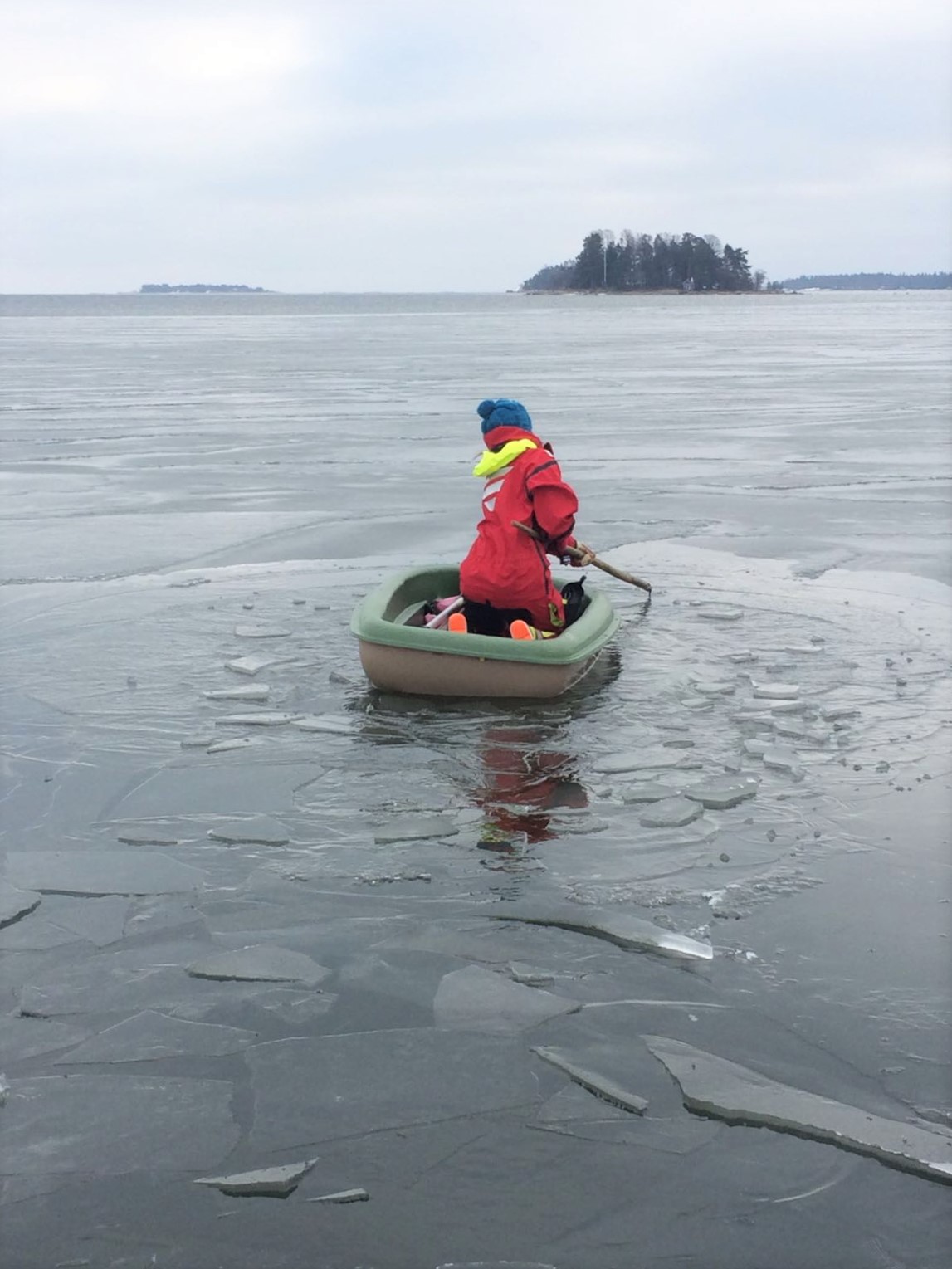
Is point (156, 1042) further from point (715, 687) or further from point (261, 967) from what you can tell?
point (715, 687)

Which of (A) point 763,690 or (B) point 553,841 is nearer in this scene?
(B) point 553,841

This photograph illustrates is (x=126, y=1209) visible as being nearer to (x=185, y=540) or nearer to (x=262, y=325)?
(x=185, y=540)

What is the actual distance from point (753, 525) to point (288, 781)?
7.00 meters

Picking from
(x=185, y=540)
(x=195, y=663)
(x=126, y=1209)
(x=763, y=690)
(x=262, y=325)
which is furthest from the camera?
(x=262, y=325)

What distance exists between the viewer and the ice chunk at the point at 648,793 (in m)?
5.54

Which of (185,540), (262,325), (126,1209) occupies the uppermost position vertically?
(262,325)

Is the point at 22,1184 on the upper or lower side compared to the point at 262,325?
lower

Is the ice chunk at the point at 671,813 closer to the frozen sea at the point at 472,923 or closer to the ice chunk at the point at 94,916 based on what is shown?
the frozen sea at the point at 472,923

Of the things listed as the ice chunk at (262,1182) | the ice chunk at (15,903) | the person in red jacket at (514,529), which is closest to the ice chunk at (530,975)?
the ice chunk at (262,1182)

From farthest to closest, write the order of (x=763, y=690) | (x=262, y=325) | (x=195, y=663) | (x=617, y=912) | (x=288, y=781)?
1. (x=262, y=325)
2. (x=195, y=663)
3. (x=763, y=690)
4. (x=288, y=781)
5. (x=617, y=912)

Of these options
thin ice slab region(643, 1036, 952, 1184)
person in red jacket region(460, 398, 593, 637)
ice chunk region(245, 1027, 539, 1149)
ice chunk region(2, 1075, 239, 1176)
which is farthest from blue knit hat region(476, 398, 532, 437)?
ice chunk region(2, 1075, 239, 1176)

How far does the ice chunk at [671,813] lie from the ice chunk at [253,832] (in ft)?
4.48

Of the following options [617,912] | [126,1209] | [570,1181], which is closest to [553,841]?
[617,912]

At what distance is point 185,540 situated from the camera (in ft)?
37.0
